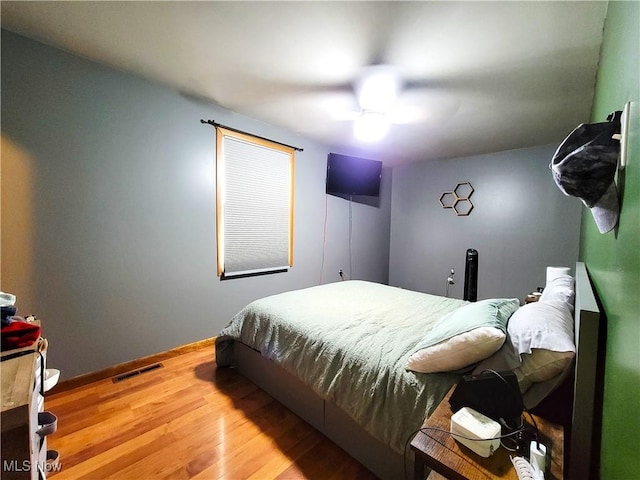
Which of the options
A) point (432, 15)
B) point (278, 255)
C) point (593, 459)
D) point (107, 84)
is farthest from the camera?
point (278, 255)

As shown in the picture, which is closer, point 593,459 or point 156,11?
point 593,459

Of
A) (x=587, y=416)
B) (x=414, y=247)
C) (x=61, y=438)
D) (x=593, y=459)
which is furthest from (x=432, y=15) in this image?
(x=414, y=247)

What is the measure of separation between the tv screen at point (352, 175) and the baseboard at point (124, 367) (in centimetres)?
253

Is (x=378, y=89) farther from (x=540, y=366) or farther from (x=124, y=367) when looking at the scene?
(x=124, y=367)

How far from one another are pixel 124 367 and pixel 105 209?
1.32 metres

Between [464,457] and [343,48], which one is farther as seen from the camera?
[343,48]

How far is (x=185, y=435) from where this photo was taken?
60.7 inches

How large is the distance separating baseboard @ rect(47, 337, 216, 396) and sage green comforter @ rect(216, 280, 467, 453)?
1.60 feet

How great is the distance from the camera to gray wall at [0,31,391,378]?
5.55 ft

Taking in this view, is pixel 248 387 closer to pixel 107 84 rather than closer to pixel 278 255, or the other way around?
pixel 278 255

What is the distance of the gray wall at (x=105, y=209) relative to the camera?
5.55 ft

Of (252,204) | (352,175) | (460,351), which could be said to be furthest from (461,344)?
(352,175)

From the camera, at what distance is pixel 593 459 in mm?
737

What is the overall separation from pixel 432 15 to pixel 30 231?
9.19 ft
